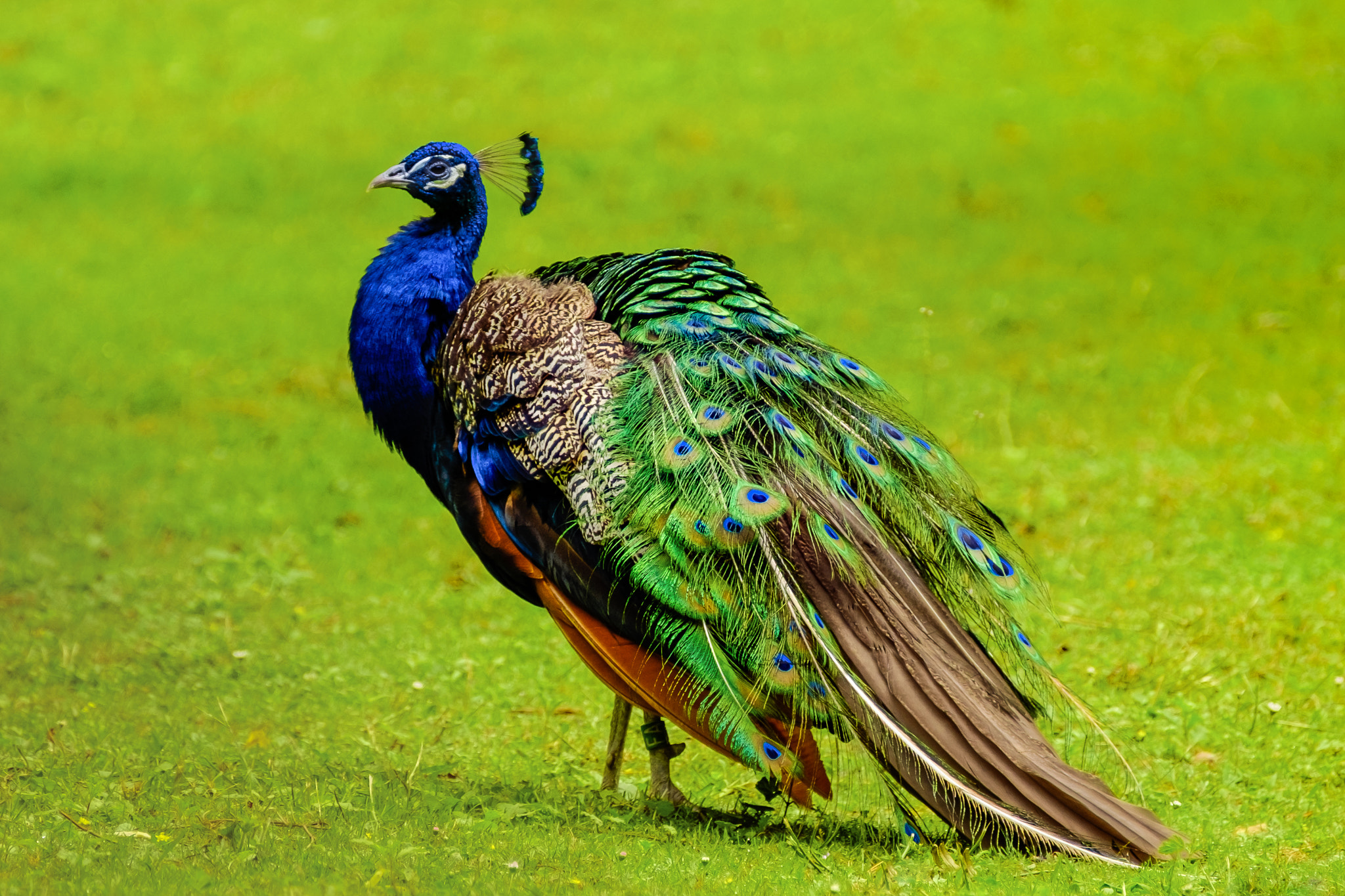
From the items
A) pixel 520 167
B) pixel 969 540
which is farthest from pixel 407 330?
pixel 969 540

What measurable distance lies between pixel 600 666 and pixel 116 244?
10240 millimetres

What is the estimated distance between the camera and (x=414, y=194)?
240 inches

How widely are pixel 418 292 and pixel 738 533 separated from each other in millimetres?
1772

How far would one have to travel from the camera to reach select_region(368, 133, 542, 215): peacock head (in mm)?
6027

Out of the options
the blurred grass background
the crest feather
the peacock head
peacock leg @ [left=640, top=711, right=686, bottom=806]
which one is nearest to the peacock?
peacock leg @ [left=640, top=711, right=686, bottom=806]

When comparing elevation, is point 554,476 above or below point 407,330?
below

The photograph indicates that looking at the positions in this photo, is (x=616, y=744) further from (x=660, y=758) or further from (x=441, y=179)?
(x=441, y=179)

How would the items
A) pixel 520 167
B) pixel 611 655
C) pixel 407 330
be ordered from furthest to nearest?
pixel 520 167
pixel 407 330
pixel 611 655

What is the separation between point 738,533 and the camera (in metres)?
4.76

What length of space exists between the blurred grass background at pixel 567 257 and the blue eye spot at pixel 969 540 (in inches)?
40.3

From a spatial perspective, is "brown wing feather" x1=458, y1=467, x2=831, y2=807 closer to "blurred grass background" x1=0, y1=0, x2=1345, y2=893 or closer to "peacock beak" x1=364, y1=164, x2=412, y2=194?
"blurred grass background" x1=0, y1=0, x2=1345, y2=893

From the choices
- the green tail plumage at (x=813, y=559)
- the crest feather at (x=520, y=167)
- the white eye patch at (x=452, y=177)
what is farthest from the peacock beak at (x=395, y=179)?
the green tail plumage at (x=813, y=559)

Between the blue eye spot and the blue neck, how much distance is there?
1967mm

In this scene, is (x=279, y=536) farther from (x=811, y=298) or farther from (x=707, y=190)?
(x=707, y=190)
